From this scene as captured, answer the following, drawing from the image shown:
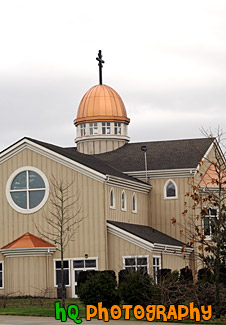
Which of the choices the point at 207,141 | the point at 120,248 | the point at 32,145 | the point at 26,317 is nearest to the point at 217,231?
the point at 26,317

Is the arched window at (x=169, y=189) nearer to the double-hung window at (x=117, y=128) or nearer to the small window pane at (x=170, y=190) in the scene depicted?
the small window pane at (x=170, y=190)

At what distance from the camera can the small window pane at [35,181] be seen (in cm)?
4859

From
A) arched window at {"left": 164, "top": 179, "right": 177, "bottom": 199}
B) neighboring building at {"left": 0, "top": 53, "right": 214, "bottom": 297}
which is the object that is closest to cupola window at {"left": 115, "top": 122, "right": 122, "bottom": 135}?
arched window at {"left": 164, "top": 179, "right": 177, "bottom": 199}

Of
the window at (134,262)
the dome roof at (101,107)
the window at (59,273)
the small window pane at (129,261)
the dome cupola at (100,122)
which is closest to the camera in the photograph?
the window at (134,262)

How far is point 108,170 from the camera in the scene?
171 feet

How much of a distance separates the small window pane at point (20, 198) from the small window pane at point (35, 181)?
71 centimetres

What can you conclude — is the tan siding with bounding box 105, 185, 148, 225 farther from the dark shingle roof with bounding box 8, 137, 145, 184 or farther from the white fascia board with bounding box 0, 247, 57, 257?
the white fascia board with bounding box 0, 247, 57, 257

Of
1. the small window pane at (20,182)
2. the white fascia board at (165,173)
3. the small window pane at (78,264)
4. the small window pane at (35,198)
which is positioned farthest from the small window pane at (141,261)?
the white fascia board at (165,173)

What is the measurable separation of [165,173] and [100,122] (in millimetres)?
9045

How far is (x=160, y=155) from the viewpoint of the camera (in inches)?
2302

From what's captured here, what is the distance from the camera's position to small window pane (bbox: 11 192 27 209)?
48.8m

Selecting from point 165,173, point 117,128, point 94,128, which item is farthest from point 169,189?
point 94,128

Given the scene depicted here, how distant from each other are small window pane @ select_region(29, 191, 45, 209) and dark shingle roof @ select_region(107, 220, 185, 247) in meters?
4.22

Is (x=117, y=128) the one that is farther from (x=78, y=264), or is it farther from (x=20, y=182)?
(x=78, y=264)
